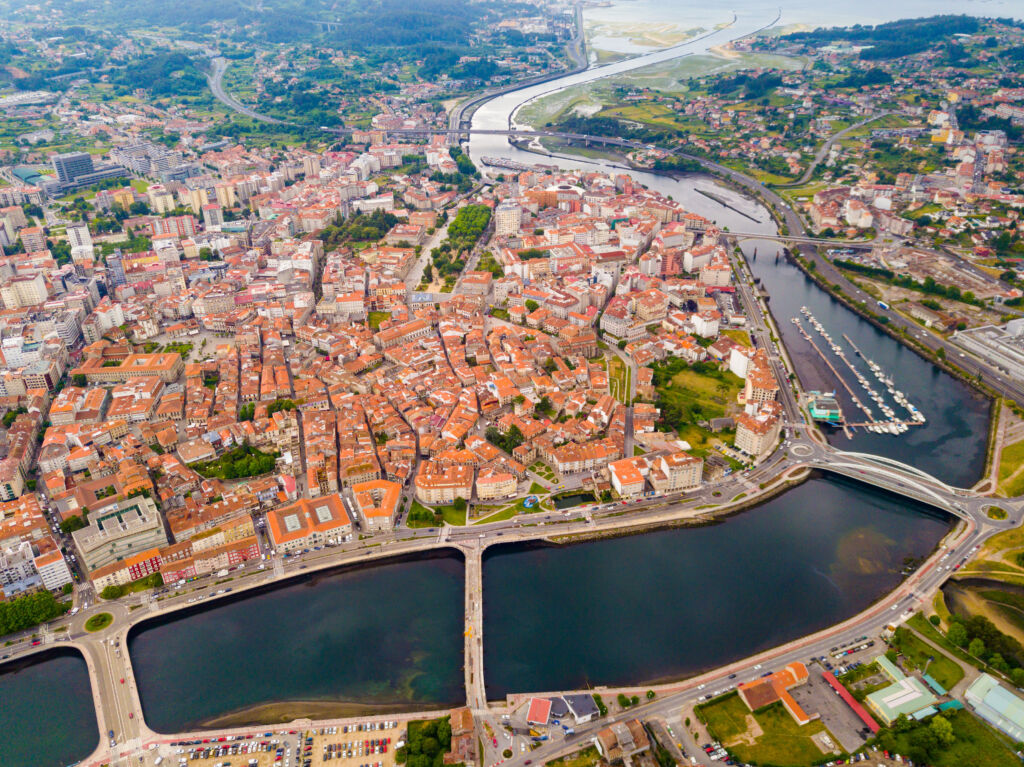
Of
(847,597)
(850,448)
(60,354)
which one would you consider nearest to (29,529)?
(60,354)

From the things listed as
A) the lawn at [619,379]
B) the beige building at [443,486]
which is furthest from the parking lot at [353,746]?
the lawn at [619,379]

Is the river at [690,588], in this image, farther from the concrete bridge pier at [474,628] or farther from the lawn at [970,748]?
the lawn at [970,748]

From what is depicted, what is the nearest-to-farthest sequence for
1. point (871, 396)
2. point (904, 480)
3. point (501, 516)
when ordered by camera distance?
point (501, 516) < point (904, 480) < point (871, 396)

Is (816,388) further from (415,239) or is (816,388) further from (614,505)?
(415,239)

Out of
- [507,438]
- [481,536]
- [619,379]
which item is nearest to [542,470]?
[507,438]

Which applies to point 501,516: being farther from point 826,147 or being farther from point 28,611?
point 826,147

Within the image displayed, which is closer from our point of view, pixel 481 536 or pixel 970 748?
pixel 970 748

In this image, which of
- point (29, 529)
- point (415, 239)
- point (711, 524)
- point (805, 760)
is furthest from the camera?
point (415, 239)
